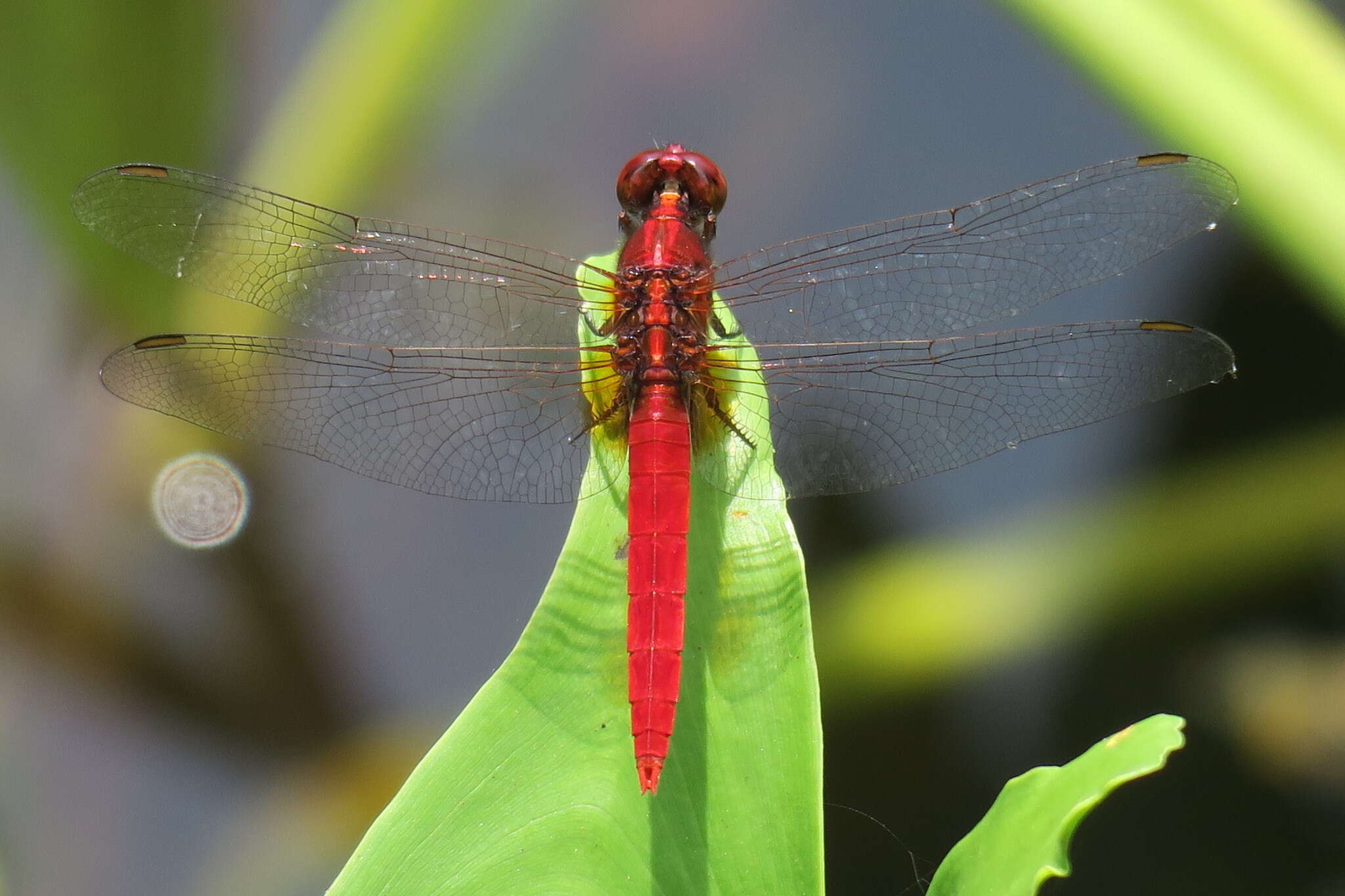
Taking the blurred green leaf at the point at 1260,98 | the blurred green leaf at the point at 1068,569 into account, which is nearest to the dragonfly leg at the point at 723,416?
the blurred green leaf at the point at 1068,569

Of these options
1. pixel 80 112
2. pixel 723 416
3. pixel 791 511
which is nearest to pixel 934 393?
pixel 723 416

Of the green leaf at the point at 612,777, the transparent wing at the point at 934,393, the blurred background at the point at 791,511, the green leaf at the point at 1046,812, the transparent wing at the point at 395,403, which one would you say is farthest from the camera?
the blurred background at the point at 791,511

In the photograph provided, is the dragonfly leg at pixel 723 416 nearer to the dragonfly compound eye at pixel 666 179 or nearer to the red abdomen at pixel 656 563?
the red abdomen at pixel 656 563

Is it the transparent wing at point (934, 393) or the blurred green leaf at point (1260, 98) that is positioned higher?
the blurred green leaf at point (1260, 98)

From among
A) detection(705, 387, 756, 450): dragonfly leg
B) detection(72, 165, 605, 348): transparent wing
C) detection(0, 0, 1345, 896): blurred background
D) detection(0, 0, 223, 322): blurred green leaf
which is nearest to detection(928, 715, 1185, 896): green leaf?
detection(705, 387, 756, 450): dragonfly leg

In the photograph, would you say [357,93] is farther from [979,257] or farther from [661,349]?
[979,257]

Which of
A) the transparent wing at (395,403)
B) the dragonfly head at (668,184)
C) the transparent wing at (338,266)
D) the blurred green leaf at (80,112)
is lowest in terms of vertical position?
the transparent wing at (395,403)

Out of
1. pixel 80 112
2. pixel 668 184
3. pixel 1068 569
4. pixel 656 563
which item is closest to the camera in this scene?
pixel 656 563
